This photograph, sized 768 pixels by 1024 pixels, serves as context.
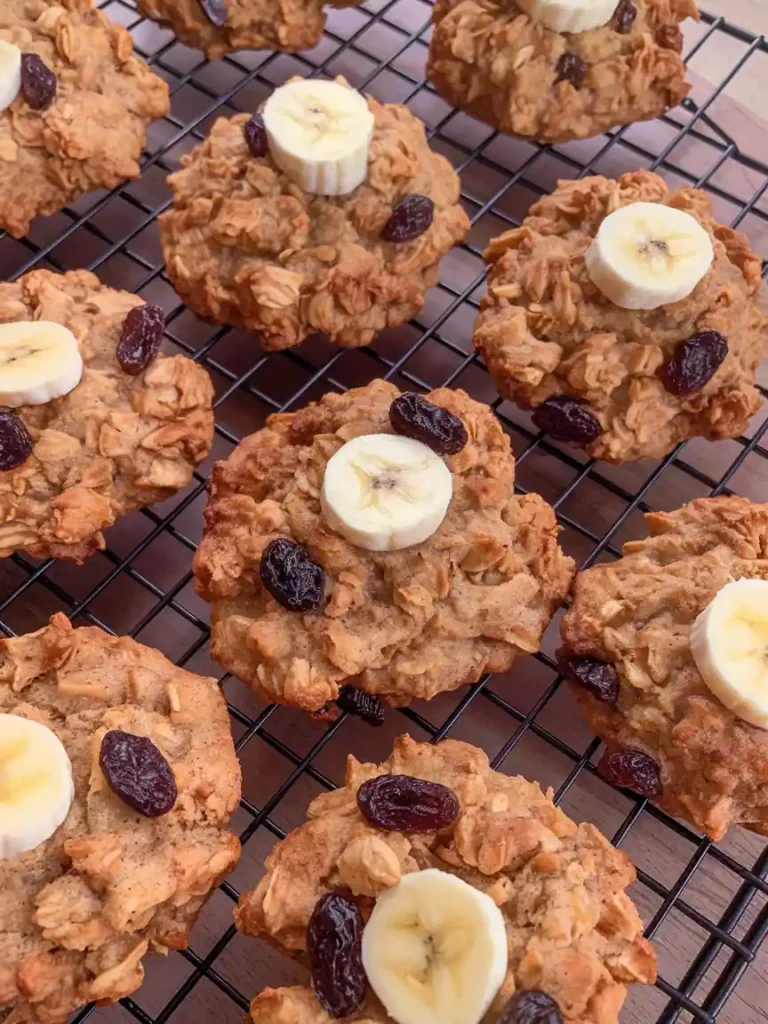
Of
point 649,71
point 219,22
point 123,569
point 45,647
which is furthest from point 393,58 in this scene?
point 45,647

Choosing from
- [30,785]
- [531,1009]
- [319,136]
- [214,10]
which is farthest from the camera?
[214,10]

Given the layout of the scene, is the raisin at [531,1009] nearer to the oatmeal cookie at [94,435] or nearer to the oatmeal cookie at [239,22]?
the oatmeal cookie at [94,435]

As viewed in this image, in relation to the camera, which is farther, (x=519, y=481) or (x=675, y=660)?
(x=519, y=481)

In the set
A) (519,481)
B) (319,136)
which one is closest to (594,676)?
(519,481)

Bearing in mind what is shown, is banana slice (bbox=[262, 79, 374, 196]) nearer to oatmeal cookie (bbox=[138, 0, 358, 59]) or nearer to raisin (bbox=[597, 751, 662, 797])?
oatmeal cookie (bbox=[138, 0, 358, 59])

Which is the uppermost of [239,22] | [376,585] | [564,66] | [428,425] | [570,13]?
[570,13]

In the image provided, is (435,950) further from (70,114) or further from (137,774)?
(70,114)

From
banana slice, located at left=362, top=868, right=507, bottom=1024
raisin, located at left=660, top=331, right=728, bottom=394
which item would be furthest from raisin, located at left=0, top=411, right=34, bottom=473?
raisin, located at left=660, top=331, right=728, bottom=394

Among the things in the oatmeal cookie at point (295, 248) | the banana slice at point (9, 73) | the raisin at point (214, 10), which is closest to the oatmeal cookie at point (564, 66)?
the oatmeal cookie at point (295, 248)
